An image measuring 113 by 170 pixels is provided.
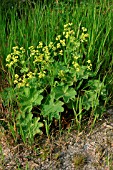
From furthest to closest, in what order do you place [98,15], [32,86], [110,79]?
[98,15] → [110,79] → [32,86]

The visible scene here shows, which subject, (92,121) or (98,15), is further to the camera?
(98,15)

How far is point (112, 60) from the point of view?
292 cm

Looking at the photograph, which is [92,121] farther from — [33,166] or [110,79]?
[33,166]

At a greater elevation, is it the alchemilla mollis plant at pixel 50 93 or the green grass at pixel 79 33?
the green grass at pixel 79 33

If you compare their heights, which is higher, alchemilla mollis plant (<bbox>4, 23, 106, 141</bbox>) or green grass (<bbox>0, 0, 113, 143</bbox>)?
green grass (<bbox>0, 0, 113, 143</bbox>)

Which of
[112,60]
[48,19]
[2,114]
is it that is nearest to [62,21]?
[48,19]

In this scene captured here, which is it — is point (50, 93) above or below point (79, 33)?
below

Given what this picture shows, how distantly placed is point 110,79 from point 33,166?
92cm

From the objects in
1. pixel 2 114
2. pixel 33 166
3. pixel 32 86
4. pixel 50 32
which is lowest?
pixel 33 166

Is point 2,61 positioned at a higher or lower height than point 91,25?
lower

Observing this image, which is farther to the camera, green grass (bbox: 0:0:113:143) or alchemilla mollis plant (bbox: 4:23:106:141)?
green grass (bbox: 0:0:113:143)

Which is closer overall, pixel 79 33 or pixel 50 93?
pixel 50 93

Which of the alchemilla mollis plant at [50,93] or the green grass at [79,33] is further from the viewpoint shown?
the green grass at [79,33]

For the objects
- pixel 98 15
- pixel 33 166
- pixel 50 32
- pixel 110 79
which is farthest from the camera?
pixel 98 15
